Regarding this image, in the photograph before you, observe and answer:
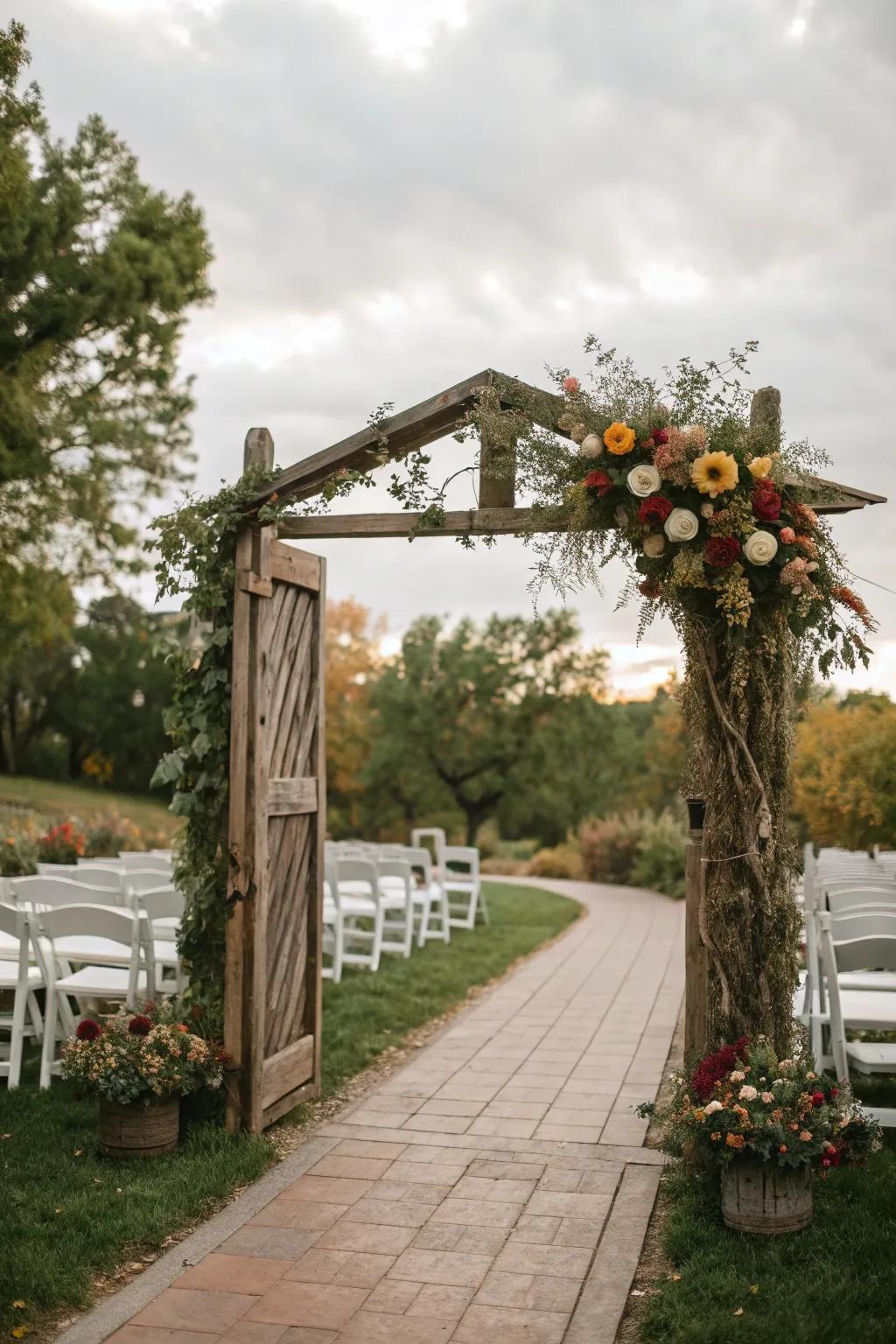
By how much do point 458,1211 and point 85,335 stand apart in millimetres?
15326

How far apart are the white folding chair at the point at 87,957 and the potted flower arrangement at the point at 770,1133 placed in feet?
9.35

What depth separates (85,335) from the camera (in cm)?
1709

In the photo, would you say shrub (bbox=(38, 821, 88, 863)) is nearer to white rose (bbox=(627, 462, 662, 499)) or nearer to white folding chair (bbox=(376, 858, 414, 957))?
white folding chair (bbox=(376, 858, 414, 957))

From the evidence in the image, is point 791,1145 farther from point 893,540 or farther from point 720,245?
point 720,245

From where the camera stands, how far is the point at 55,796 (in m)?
29.5

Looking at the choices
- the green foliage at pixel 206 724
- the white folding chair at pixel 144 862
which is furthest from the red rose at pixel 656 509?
the white folding chair at pixel 144 862

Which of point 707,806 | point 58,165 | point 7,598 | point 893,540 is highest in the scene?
point 58,165

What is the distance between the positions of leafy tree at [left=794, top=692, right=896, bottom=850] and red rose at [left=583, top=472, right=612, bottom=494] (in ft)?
31.8

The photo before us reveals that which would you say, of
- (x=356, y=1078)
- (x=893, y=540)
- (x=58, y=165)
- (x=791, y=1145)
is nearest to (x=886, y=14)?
(x=893, y=540)

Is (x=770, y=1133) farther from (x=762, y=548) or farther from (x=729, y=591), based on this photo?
(x=762, y=548)

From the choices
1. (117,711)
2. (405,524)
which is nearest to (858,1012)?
(405,524)

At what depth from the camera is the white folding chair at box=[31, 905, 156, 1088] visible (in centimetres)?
576

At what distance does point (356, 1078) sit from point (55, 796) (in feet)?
80.9

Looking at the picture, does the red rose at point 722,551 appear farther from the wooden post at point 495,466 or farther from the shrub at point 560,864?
the shrub at point 560,864
